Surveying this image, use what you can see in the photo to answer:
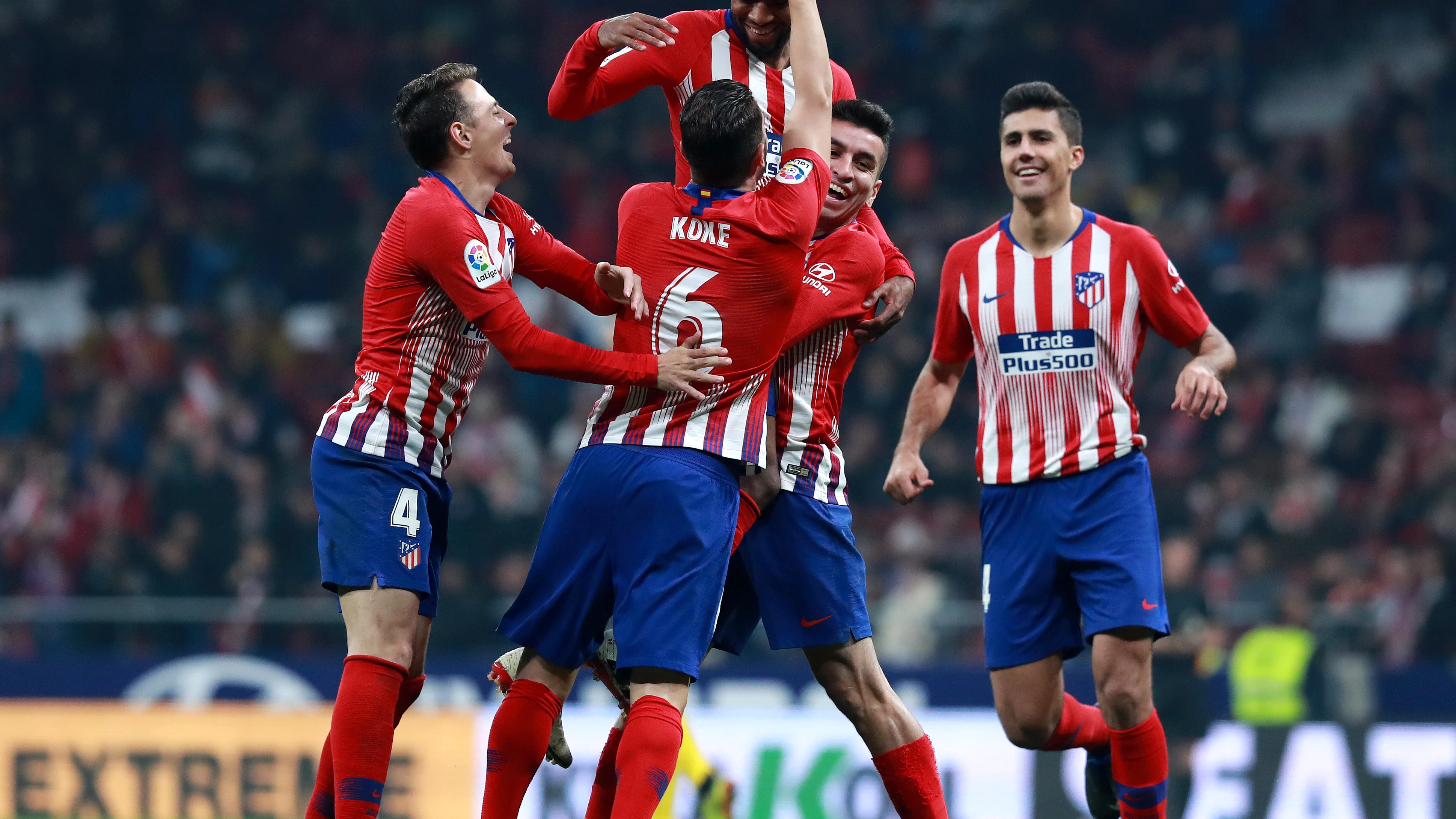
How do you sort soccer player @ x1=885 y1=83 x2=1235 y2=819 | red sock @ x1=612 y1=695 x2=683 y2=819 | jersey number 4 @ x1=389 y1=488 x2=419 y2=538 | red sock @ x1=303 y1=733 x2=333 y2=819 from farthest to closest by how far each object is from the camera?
→ soccer player @ x1=885 y1=83 x2=1235 y2=819 < red sock @ x1=303 y1=733 x2=333 y2=819 < jersey number 4 @ x1=389 y1=488 x2=419 y2=538 < red sock @ x1=612 y1=695 x2=683 y2=819

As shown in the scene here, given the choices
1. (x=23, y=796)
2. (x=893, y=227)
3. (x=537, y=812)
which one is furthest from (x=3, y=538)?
(x=893, y=227)

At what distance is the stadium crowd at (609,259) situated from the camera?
11109mm

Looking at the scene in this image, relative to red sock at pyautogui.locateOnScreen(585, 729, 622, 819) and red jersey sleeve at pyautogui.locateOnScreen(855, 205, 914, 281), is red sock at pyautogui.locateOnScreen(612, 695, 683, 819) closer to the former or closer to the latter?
red sock at pyautogui.locateOnScreen(585, 729, 622, 819)

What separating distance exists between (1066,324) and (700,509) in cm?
169

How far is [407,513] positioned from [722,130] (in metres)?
1.39

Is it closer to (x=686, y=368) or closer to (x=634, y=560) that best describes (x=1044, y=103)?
(x=686, y=368)

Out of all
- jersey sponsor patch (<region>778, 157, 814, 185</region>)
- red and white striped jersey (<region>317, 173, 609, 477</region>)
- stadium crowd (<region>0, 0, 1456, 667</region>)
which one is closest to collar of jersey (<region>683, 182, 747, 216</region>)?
jersey sponsor patch (<region>778, 157, 814, 185</region>)

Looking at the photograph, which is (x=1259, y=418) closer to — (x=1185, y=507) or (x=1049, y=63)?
(x=1185, y=507)

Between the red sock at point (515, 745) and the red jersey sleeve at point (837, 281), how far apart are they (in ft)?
4.01

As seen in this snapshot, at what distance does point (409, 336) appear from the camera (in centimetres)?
448

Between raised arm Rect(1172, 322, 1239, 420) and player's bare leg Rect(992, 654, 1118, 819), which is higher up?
raised arm Rect(1172, 322, 1239, 420)

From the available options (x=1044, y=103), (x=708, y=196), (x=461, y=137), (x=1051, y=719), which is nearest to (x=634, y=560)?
(x=708, y=196)

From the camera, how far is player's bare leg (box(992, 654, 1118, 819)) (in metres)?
5.27

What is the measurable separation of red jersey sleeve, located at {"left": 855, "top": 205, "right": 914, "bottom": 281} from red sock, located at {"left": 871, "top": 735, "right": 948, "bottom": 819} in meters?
1.43
